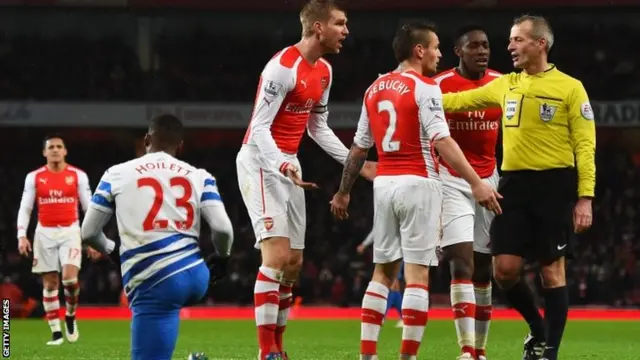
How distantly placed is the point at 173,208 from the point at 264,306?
1773mm

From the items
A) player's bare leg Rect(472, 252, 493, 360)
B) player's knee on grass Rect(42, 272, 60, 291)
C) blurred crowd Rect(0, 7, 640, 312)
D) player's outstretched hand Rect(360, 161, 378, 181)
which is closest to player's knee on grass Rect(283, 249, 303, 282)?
player's outstretched hand Rect(360, 161, 378, 181)

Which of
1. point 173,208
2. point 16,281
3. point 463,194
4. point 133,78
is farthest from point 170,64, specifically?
point 173,208

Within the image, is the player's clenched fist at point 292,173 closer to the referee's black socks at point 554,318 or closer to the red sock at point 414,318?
the red sock at point 414,318

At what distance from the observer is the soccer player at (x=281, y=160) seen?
7254mm

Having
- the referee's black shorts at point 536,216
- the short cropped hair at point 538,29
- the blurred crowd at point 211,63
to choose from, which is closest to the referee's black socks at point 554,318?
the referee's black shorts at point 536,216

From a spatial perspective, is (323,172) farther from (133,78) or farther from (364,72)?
(133,78)

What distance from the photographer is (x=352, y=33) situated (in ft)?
92.1

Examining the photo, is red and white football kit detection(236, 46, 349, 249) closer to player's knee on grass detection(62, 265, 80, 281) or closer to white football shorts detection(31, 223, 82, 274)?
player's knee on grass detection(62, 265, 80, 281)

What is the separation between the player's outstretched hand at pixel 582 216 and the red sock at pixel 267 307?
1.91 m

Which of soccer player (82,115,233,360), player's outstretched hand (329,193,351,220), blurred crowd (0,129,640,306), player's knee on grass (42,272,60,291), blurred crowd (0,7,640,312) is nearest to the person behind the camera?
soccer player (82,115,233,360)

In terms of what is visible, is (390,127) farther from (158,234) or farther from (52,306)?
(52,306)

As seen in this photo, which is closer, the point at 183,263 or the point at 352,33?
the point at 183,263

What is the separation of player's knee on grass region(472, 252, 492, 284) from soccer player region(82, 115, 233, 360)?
3.15 m

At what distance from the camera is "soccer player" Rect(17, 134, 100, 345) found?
1303cm
